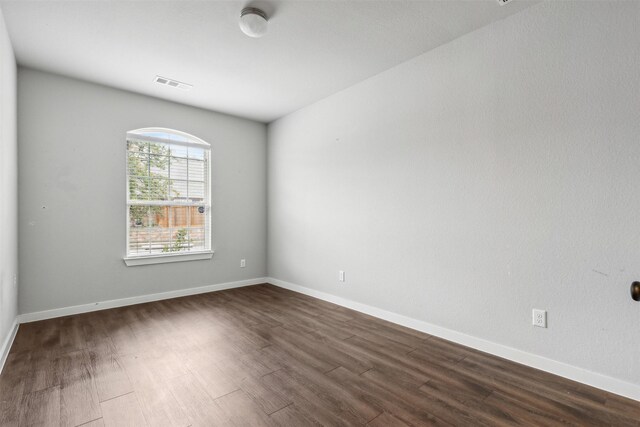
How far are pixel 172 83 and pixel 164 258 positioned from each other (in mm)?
2278

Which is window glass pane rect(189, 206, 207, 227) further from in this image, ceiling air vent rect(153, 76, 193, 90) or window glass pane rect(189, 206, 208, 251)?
ceiling air vent rect(153, 76, 193, 90)

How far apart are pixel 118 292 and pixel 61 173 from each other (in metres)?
1.55

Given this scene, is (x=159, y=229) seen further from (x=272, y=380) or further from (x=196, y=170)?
(x=272, y=380)

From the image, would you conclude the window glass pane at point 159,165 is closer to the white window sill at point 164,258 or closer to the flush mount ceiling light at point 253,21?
the white window sill at point 164,258

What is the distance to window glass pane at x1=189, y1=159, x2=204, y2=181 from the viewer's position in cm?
451

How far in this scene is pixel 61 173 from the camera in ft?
11.4

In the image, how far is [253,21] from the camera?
2.36 meters

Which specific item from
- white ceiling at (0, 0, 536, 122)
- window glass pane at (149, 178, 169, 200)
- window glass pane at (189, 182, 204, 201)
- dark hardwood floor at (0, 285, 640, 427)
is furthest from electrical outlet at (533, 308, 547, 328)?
window glass pane at (149, 178, 169, 200)

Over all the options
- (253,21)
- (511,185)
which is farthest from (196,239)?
(511,185)

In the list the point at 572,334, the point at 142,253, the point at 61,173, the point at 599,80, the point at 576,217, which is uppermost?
the point at 599,80

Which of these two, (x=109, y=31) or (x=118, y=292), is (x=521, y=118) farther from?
(x=118, y=292)

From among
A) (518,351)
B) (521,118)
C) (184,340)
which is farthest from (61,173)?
(518,351)

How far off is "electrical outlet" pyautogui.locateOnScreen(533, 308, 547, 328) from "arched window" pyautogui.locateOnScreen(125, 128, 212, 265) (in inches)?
159

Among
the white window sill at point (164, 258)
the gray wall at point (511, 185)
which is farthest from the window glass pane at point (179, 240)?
the gray wall at point (511, 185)
